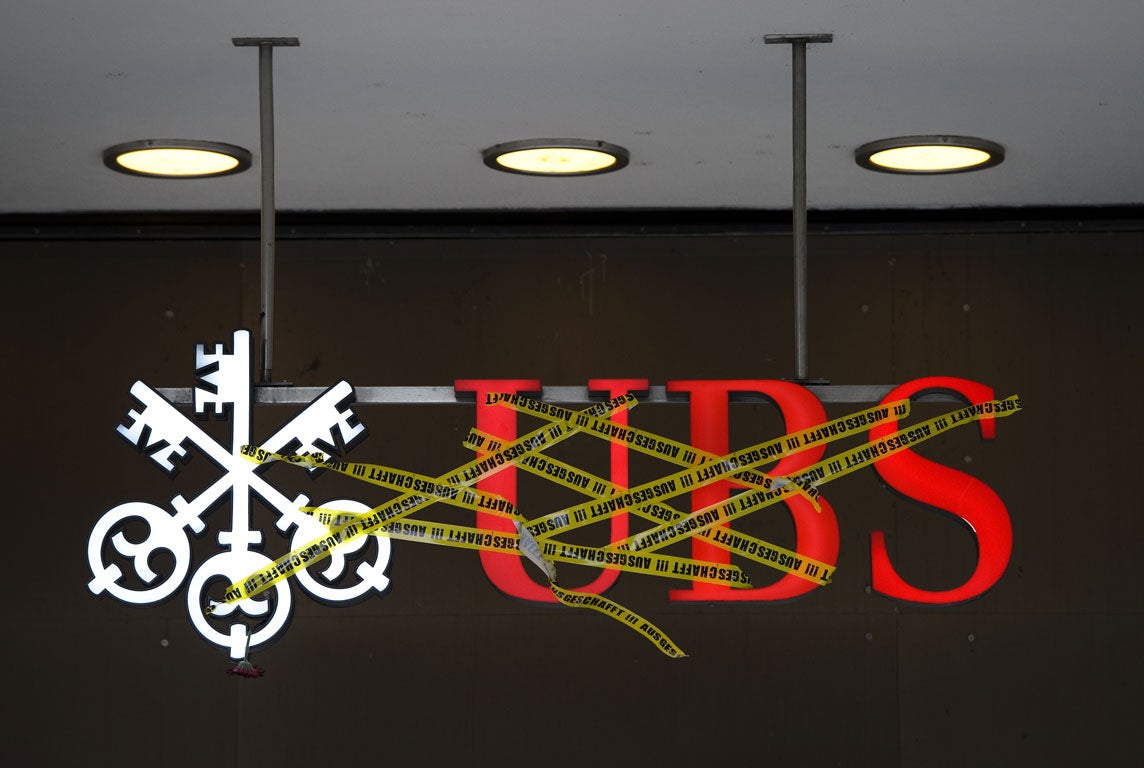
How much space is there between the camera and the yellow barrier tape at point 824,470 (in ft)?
9.61

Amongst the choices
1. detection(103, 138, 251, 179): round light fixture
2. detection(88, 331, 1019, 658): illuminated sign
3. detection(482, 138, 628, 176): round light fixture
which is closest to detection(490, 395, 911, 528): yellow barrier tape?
detection(88, 331, 1019, 658): illuminated sign

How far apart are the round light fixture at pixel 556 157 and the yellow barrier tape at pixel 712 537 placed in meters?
1.09

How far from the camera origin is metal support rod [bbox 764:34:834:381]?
297 centimetres

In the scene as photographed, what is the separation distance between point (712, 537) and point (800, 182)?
31.8 inches

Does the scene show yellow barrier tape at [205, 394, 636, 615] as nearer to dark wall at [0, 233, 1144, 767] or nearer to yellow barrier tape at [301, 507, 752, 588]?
yellow barrier tape at [301, 507, 752, 588]

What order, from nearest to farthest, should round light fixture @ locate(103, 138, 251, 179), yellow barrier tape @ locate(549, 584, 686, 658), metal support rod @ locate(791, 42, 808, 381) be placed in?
yellow barrier tape @ locate(549, 584, 686, 658), metal support rod @ locate(791, 42, 808, 381), round light fixture @ locate(103, 138, 251, 179)

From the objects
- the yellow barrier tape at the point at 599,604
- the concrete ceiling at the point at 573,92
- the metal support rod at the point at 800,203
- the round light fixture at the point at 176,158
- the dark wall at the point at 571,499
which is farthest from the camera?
the dark wall at the point at 571,499

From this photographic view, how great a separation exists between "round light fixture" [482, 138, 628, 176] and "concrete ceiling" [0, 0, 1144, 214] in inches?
2.5

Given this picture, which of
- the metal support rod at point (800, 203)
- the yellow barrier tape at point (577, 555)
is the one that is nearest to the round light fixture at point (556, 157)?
the metal support rod at point (800, 203)

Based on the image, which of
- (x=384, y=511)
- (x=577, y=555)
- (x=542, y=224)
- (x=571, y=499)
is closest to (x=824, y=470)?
(x=577, y=555)

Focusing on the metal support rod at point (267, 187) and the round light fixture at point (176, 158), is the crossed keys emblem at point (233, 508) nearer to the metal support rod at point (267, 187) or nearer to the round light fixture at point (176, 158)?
the metal support rod at point (267, 187)

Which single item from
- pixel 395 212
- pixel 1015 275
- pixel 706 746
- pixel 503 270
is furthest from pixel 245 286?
pixel 1015 275

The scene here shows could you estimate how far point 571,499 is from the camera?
4.79 metres

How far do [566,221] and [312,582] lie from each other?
7.33ft
